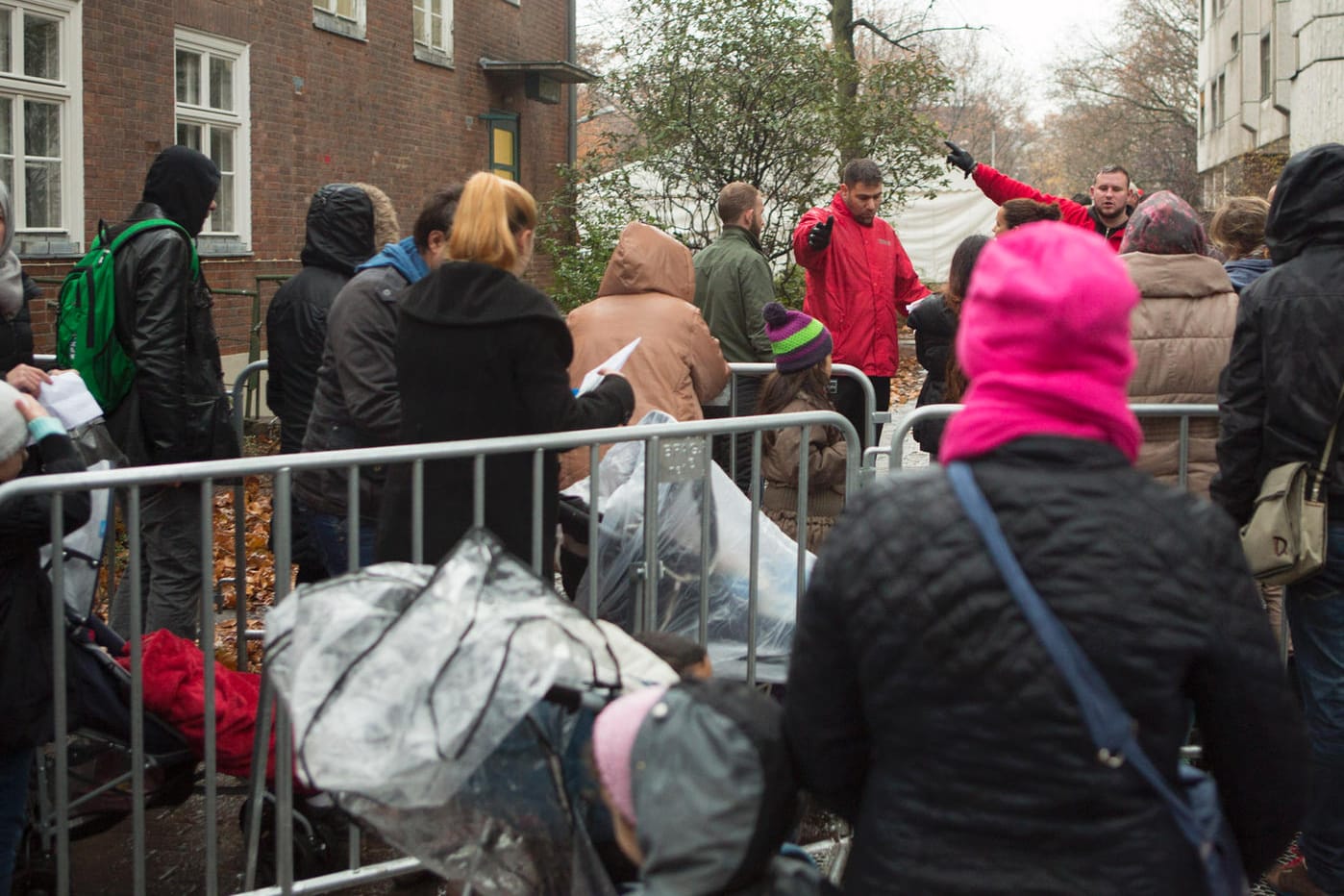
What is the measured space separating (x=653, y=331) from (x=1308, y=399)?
2.27 m

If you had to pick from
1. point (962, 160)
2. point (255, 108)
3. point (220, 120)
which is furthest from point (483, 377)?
point (255, 108)

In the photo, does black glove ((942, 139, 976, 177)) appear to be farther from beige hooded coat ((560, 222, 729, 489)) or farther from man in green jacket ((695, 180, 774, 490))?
beige hooded coat ((560, 222, 729, 489))

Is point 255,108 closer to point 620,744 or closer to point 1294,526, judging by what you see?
point 1294,526

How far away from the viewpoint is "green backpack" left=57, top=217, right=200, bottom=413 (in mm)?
5117

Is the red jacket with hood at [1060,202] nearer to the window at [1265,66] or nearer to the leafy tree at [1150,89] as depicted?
the window at [1265,66]

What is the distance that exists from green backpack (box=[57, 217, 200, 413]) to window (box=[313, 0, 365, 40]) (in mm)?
11130

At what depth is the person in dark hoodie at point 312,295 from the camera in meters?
5.59

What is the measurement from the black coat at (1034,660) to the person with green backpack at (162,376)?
3.56 m

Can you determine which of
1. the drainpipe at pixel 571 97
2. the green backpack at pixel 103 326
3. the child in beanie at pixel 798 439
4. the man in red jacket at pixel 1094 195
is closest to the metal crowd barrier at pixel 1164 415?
the child in beanie at pixel 798 439

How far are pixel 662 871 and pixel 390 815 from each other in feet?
1.80

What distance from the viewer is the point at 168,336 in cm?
510

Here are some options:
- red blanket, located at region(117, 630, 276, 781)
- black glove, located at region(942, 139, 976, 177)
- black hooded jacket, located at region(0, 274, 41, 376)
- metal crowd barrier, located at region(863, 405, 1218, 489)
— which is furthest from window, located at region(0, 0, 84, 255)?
metal crowd barrier, located at region(863, 405, 1218, 489)

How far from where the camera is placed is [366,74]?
54.8 ft

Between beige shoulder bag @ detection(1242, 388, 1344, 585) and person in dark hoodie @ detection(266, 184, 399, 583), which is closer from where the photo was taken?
beige shoulder bag @ detection(1242, 388, 1344, 585)
